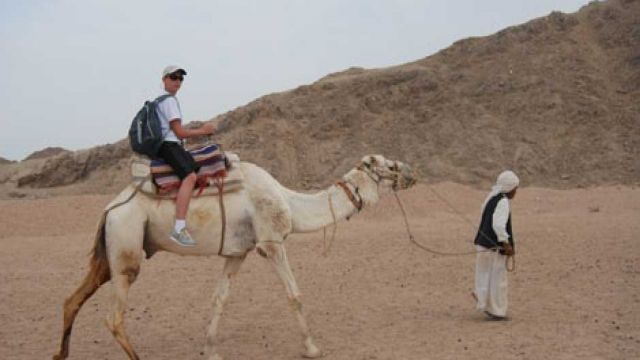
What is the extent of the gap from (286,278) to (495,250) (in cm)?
278

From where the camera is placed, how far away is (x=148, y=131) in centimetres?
765

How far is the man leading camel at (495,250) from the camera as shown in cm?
923

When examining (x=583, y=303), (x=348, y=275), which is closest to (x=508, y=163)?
(x=348, y=275)

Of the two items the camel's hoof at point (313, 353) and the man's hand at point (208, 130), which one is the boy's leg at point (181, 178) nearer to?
the man's hand at point (208, 130)

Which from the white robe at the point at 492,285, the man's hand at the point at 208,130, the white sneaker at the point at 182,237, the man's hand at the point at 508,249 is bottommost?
the white robe at the point at 492,285

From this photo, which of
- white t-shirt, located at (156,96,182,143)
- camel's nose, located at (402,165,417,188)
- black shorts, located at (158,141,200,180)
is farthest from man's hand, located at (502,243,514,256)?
white t-shirt, located at (156,96,182,143)

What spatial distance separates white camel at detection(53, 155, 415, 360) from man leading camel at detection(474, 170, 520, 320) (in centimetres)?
135

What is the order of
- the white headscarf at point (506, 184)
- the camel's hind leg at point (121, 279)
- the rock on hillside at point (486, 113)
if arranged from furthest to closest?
the rock on hillside at point (486, 113)
the white headscarf at point (506, 184)
the camel's hind leg at point (121, 279)

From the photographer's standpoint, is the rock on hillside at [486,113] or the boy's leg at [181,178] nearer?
the boy's leg at [181,178]

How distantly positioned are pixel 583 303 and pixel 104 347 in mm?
6042

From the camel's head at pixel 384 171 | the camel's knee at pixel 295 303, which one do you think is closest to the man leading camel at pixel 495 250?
the camel's head at pixel 384 171

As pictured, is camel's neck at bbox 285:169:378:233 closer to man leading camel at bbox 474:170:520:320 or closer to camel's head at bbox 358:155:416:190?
camel's head at bbox 358:155:416:190

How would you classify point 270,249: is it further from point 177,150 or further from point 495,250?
point 495,250

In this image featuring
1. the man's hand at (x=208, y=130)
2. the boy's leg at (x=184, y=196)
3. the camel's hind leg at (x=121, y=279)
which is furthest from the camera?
the man's hand at (x=208, y=130)
